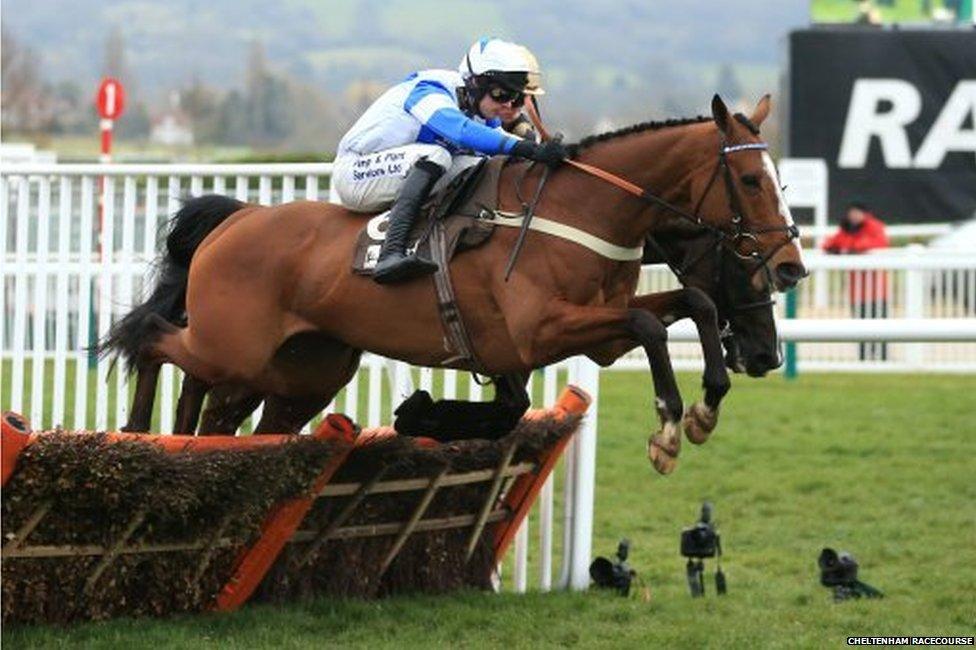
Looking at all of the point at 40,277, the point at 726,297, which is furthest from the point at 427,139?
the point at 40,277

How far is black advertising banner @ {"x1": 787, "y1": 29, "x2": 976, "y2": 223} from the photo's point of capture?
73.9 ft

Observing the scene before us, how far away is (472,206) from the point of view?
7500mm

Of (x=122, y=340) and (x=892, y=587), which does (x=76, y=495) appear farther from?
(x=892, y=587)

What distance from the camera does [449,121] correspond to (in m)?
7.49

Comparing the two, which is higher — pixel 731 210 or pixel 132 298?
pixel 731 210

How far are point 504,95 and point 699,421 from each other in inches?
53.5

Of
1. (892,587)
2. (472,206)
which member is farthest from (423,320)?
(892,587)

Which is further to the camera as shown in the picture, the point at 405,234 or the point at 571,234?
the point at 405,234

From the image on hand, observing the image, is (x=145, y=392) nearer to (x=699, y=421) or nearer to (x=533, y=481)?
(x=533, y=481)

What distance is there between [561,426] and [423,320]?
823mm

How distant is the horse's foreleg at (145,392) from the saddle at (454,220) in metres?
1.00

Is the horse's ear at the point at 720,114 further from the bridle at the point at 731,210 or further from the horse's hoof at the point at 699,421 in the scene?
the horse's hoof at the point at 699,421

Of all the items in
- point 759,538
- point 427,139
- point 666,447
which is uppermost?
point 427,139

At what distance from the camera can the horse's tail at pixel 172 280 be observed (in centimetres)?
818
